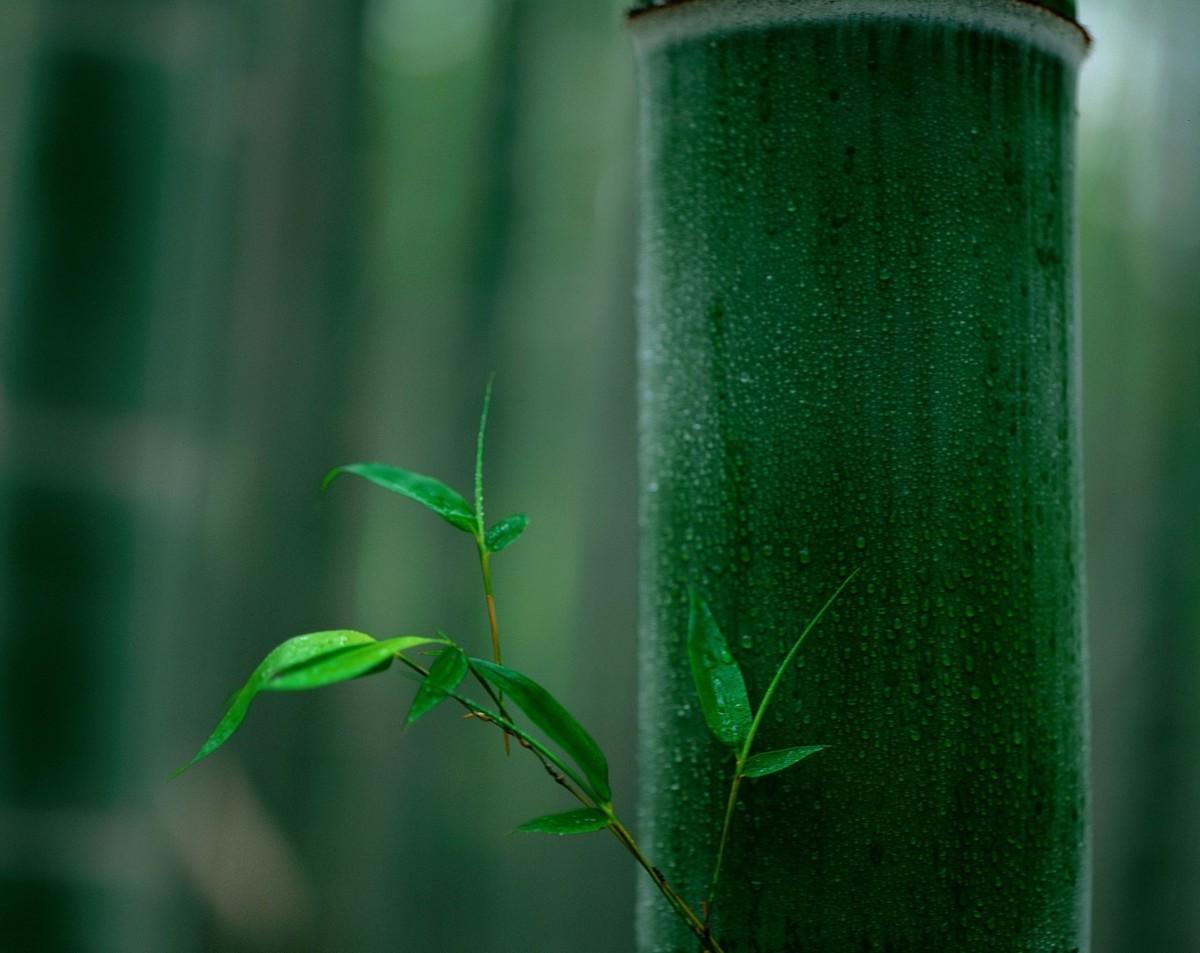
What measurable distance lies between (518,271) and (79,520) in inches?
23.9

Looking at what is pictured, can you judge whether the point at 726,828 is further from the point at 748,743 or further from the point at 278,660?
the point at 278,660

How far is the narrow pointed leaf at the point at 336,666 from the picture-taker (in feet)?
0.97

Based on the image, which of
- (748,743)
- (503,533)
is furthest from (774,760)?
(503,533)

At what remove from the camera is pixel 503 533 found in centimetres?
41

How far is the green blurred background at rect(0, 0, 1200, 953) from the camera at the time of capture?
1418 millimetres

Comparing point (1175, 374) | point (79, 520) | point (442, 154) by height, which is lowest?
point (79, 520)

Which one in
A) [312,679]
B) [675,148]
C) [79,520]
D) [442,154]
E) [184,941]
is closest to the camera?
[312,679]

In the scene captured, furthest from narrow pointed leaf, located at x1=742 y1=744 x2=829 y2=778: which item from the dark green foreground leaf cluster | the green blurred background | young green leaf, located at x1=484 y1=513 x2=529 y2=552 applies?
the green blurred background

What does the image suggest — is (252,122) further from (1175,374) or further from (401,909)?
(1175,374)

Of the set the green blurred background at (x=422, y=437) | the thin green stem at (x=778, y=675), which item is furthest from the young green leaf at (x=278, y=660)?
the green blurred background at (x=422, y=437)

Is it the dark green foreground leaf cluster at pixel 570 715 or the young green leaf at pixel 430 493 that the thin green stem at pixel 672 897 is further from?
the young green leaf at pixel 430 493

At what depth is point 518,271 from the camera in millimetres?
1569

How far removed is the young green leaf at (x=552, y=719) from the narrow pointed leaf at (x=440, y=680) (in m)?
0.01

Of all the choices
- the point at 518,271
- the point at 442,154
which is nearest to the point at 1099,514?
the point at 518,271
